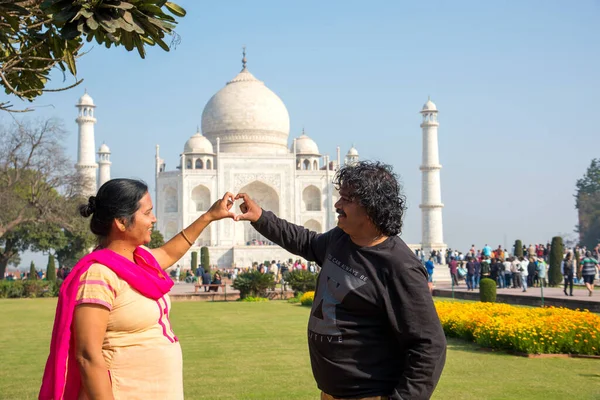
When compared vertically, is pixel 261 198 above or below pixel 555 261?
above

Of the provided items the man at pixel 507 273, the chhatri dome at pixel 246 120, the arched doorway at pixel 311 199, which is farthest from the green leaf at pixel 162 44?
the chhatri dome at pixel 246 120

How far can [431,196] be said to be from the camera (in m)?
36.9

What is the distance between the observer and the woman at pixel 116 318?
2211 millimetres

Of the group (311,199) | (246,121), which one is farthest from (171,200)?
(311,199)

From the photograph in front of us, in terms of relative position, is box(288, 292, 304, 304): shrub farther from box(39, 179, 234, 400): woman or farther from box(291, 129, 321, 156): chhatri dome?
box(291, 129, 321, 156): chhatri dome

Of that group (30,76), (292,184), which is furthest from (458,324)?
(292,184)

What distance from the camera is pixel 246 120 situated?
4244 cm

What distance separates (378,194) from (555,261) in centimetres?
1800

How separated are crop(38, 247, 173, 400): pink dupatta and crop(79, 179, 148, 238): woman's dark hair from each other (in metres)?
0.12

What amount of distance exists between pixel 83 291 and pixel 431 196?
35.5 meters

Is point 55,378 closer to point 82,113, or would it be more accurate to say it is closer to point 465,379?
point 465,379

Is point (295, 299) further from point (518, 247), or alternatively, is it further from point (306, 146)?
point (306, 146)

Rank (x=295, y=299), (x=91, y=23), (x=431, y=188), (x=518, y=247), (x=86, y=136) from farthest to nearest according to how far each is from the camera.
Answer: (x=86, y=136)
(x=431, y=188)
(x=518, y=247)
(x=295, y=299)
(x=91, y=23)

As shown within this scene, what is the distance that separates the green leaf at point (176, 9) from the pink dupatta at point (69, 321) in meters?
1.19
